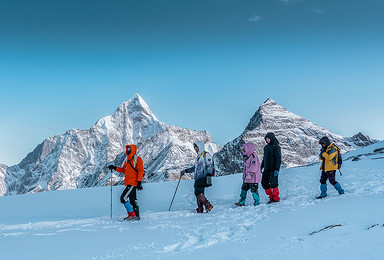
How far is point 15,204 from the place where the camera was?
1321cm

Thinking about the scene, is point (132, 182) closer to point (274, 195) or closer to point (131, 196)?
point (131, 196)

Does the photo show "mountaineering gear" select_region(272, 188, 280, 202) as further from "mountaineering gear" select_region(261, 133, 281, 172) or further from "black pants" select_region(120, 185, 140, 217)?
"black pants" select_region(120, 185, 140, 217)

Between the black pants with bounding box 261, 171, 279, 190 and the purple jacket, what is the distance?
0.35 m

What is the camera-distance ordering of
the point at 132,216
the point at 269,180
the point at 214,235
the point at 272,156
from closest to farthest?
the point at 214,235, the point at 132,216, the point at 269,180, the point at 272,156

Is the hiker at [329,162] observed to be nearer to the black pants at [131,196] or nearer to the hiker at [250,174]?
the hiker at [250,174]

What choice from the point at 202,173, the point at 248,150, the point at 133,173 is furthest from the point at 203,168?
the point at 133,173

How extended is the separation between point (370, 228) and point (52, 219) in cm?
857

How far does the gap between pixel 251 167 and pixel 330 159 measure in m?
2.38

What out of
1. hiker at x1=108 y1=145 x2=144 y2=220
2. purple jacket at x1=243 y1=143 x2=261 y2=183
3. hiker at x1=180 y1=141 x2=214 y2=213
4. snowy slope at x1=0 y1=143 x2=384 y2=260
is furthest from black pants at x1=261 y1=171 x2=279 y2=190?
hiker at x1=108 y1=145 x2=144 y2=220

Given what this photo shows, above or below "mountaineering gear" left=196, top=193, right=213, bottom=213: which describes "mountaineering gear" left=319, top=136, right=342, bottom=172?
above

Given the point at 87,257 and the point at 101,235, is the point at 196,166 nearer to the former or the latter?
the point at 101,235

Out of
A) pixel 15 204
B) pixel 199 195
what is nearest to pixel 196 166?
pixel 199 195

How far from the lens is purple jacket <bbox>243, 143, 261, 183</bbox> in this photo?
391 inches

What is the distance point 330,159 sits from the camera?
9.82 m
